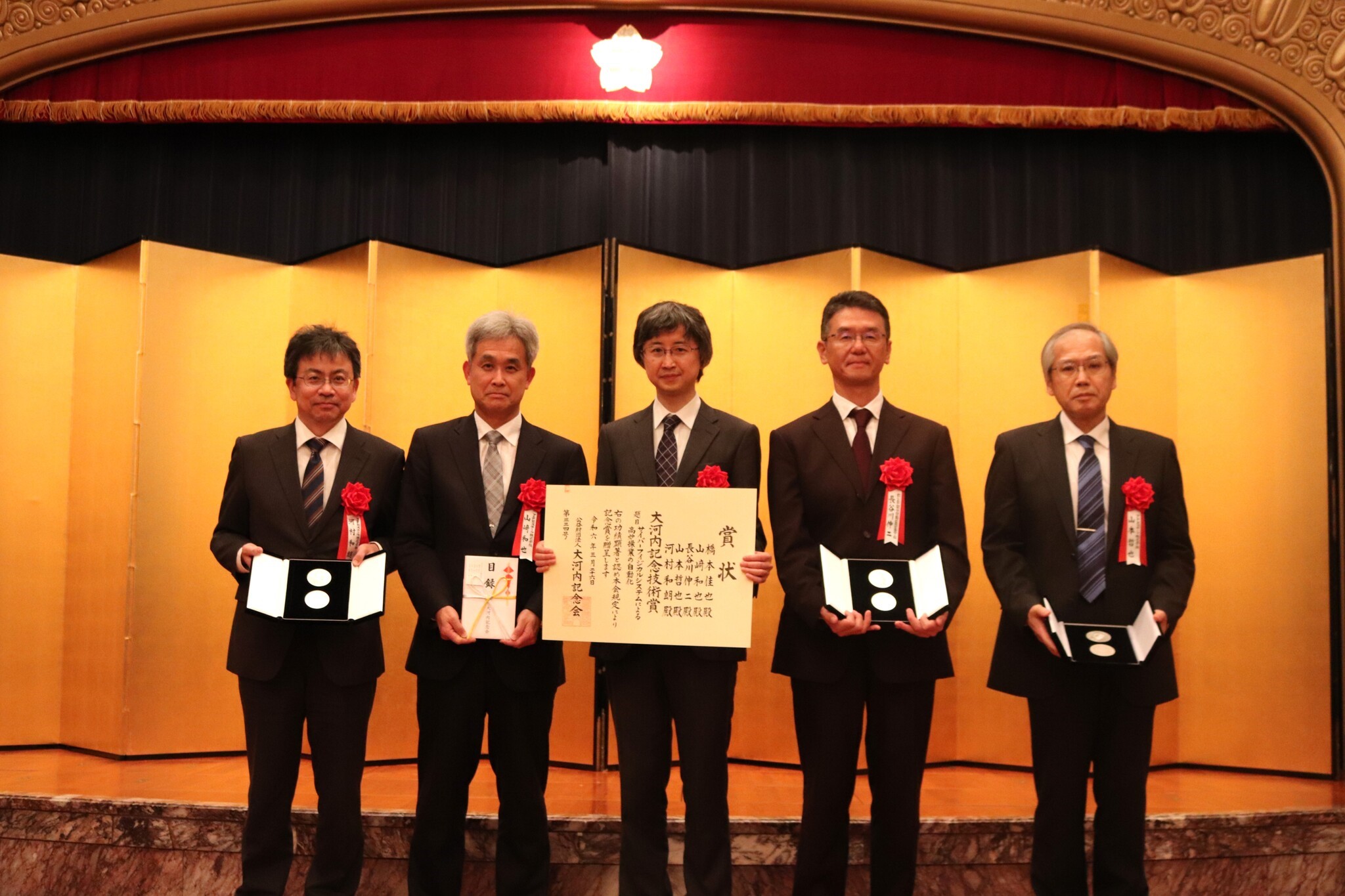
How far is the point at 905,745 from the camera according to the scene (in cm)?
272

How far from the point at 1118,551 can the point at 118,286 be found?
412cm

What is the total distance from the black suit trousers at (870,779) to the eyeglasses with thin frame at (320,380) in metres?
1.53

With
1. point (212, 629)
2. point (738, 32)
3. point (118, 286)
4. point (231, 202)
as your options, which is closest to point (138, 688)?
point (212, 629)

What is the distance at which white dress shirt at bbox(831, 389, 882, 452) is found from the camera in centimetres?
287

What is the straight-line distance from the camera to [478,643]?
280 cm

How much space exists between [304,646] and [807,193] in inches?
116

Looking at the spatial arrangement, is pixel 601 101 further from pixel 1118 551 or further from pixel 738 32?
pixel 1118 551

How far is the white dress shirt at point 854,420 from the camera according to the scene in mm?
2869

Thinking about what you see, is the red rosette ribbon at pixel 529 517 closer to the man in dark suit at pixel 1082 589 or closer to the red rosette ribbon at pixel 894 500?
the red rosette ribbon at pixel 894 500

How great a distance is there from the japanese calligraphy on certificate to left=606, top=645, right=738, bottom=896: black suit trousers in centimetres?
10

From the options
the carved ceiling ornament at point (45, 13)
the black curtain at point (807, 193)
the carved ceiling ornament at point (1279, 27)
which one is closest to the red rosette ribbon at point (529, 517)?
the black curtain at point (807, 193)

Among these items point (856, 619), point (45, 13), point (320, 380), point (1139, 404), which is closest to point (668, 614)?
point (856, 619)

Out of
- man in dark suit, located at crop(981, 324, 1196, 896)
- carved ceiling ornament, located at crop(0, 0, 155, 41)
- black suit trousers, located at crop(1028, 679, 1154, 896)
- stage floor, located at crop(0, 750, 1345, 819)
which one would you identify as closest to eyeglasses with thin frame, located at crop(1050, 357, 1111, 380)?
man in dark suit, located at crop(981, 324, 1196, 896)

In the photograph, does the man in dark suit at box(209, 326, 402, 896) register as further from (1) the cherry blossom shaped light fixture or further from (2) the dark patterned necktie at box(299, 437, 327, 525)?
(1) the cherry blossom shaped light fixture
